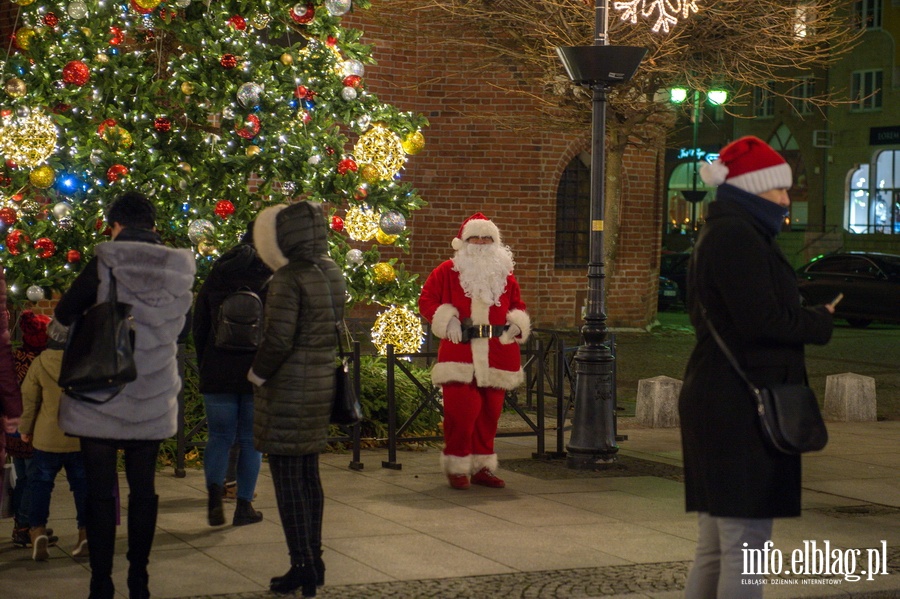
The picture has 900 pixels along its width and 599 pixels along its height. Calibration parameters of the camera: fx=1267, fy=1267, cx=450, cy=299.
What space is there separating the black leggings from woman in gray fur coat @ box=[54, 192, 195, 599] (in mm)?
588

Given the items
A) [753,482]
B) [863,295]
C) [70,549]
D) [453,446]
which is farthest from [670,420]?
[863,295]

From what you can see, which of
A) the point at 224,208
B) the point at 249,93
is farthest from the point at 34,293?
the point at 249,93

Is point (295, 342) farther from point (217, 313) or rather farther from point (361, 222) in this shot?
point (361, 222)

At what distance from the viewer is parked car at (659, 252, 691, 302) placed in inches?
1323

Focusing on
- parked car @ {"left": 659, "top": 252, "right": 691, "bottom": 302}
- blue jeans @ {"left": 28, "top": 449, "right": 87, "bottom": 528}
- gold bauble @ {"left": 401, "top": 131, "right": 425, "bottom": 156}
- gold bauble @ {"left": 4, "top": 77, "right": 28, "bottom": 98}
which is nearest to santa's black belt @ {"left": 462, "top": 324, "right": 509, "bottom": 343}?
gold bauble @ {"left": 401, "top": 131, "right": 425, "bottom": 156}

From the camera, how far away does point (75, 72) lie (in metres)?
10.0

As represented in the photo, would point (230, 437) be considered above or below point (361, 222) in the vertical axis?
below

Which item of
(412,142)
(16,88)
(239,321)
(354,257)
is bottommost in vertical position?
(239,321)

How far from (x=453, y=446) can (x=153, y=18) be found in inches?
179

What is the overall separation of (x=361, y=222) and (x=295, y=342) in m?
5.18

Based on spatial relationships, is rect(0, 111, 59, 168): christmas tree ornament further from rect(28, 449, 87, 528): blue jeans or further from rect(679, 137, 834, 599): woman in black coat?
rect(679, 137, 834, 599): woman in black coat

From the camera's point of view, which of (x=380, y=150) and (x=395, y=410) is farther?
(x=380, y=150)

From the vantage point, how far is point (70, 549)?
696 centimetres

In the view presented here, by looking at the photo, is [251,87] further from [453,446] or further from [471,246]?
[453,446]
